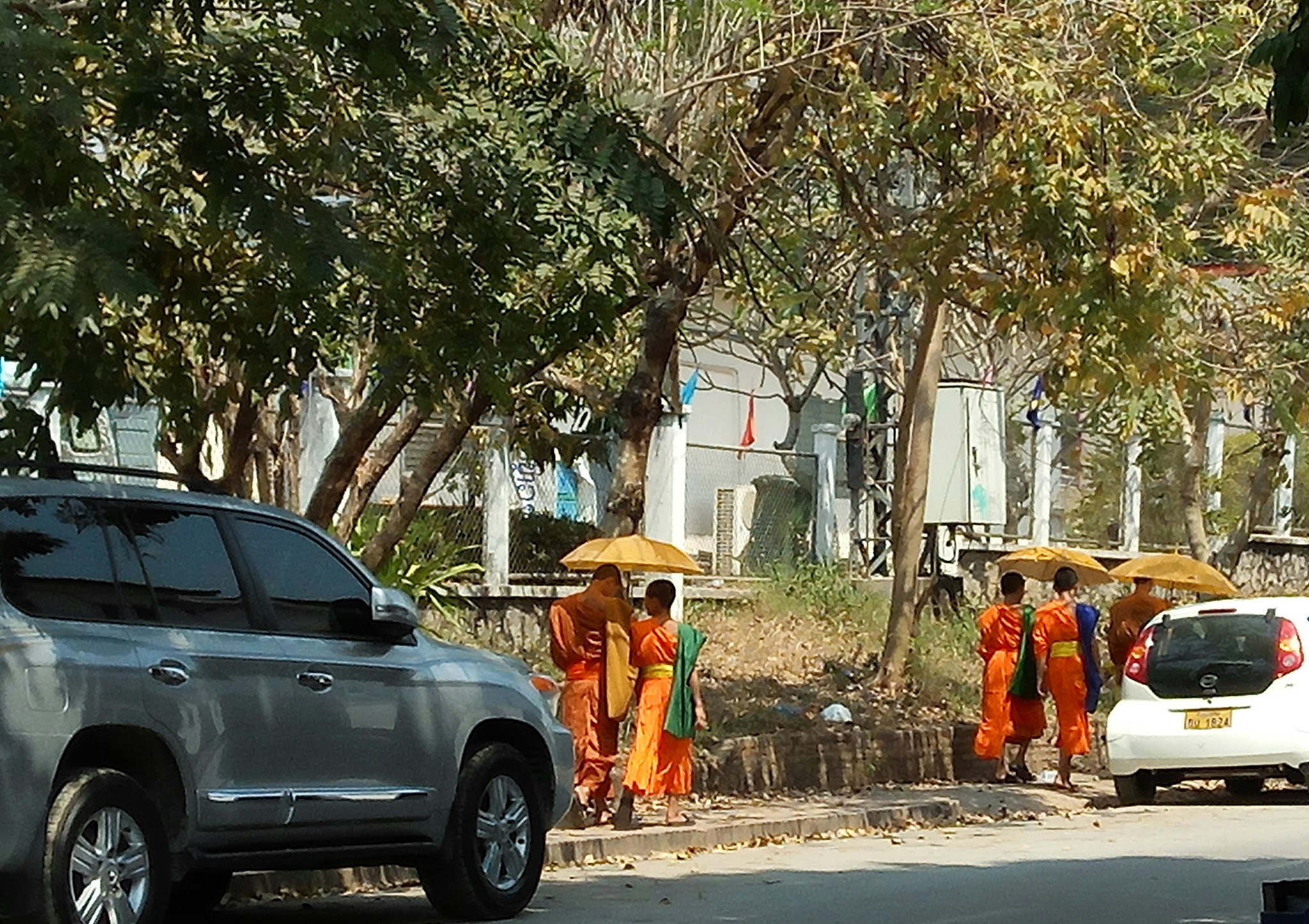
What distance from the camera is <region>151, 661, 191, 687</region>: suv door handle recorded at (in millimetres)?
10070

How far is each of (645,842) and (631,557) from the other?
2.04 metres

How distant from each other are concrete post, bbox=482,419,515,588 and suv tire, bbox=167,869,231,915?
1042cm

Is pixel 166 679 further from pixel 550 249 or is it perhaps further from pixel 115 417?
pixel 115 417

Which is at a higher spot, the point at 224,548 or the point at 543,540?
the point at 543,540

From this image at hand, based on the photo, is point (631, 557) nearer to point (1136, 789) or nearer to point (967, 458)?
point (1136, 789)

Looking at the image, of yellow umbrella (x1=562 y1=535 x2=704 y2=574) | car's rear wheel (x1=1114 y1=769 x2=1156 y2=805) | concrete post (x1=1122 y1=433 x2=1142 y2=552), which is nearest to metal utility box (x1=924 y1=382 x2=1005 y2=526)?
concrete post (x1=1122 y1=433 x2=1142 y2=552)

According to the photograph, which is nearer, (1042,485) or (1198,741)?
(1198,741)

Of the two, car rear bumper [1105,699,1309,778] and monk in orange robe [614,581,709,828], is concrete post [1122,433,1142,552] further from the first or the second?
monk in orange robe [614,581,709,828]

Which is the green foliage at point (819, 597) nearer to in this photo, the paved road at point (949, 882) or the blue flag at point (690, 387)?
the blue flag at point (690, 387)

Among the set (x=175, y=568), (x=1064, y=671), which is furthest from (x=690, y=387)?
(x=175, y=568)

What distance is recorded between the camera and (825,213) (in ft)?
82.9

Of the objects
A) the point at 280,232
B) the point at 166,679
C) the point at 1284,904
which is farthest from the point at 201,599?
the point at 1284,904

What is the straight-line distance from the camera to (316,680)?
1100 cm

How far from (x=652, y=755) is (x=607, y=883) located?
2370 millimetres
